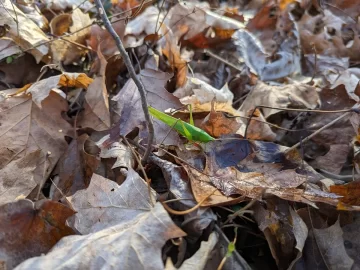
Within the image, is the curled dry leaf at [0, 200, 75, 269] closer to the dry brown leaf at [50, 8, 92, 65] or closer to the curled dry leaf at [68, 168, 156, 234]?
the curled dry leaf at [68, 168, 156, 234]

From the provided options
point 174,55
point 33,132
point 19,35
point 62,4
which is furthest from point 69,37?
point 33,132

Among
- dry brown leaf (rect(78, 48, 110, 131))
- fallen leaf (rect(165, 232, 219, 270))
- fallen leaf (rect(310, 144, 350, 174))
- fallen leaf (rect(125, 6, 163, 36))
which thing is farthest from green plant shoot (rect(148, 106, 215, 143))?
fallen leaf (rect(125, 6, 163, 36))

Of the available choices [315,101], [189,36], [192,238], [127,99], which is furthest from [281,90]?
[192,238]

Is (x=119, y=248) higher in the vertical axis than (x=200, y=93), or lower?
higher

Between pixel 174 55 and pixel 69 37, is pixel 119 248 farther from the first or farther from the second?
pixel 69 37

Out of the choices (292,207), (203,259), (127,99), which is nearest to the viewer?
(203,259)

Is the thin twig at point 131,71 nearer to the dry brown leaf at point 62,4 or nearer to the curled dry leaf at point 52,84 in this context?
the curled dry leaf at point 52,84

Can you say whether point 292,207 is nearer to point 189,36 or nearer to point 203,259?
point 203,259
